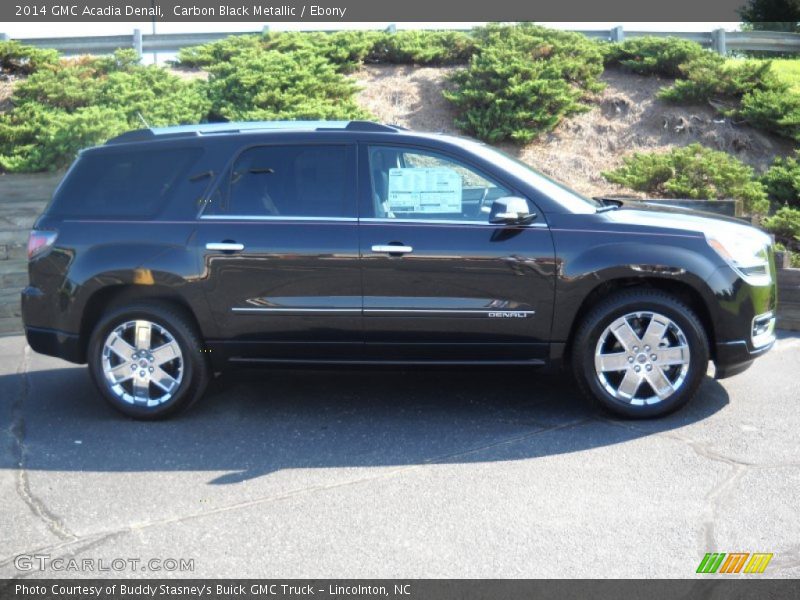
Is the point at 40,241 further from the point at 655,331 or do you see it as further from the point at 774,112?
the point at 774,112

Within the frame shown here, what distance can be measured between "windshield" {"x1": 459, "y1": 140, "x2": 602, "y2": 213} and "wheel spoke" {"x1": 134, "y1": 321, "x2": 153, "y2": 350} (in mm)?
2346

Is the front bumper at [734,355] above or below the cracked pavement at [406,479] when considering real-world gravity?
above

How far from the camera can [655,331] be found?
6344mm

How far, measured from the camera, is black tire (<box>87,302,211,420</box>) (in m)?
6.62

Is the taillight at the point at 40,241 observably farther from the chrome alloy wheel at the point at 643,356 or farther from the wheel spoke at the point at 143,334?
the chrome alloy wheel at the point at 643,356

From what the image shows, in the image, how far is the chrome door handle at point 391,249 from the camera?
6391mm

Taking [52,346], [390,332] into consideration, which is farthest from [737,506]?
[52,346]

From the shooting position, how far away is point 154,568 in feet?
14.6

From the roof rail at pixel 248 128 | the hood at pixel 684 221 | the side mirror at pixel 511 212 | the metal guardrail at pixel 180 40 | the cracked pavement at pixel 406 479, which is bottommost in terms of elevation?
the cracked pavement at pixel 406 479

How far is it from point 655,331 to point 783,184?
6649 mm

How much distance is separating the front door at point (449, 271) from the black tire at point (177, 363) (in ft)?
3.64

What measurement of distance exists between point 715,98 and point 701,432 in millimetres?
9582

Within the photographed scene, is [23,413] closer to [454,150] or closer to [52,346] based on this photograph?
[52,346]

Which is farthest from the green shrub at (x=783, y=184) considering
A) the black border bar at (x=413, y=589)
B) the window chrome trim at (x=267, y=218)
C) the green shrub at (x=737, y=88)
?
the black border bar at (x=413, y=589)
